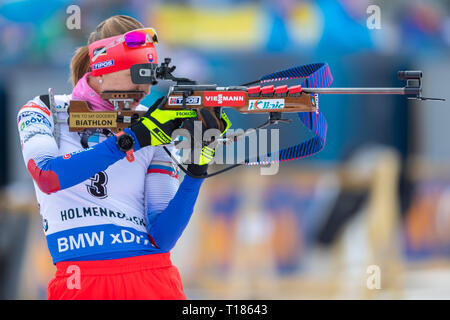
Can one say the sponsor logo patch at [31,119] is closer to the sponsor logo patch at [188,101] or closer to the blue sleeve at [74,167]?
the blue sleeve at [74,167]

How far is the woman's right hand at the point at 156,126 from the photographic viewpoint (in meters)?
2.87

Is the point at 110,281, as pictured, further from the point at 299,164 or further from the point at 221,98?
the point at 299,164

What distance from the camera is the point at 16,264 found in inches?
287

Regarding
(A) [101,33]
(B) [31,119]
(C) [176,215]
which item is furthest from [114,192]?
(A) [101,33]

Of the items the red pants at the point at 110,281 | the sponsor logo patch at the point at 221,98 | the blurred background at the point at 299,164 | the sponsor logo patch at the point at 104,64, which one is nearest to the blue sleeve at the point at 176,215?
the red pants at the point at 110,281

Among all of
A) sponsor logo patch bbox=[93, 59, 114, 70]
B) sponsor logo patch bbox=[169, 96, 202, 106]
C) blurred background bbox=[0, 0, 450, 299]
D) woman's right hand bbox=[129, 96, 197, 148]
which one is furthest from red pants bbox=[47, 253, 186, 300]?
blurred background bbox=[0, 0, 450, 299]

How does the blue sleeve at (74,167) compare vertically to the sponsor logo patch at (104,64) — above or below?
below

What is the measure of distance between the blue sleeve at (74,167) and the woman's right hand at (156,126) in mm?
126

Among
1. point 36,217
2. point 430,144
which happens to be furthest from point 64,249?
point 430,144

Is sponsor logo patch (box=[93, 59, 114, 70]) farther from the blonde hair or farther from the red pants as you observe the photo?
the red pants

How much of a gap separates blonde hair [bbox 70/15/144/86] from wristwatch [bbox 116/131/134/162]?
1.64ft

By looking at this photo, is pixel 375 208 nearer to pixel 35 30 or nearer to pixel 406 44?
pixel 406 44

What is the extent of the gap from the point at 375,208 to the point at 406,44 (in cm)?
353

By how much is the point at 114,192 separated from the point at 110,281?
1.15 ft
